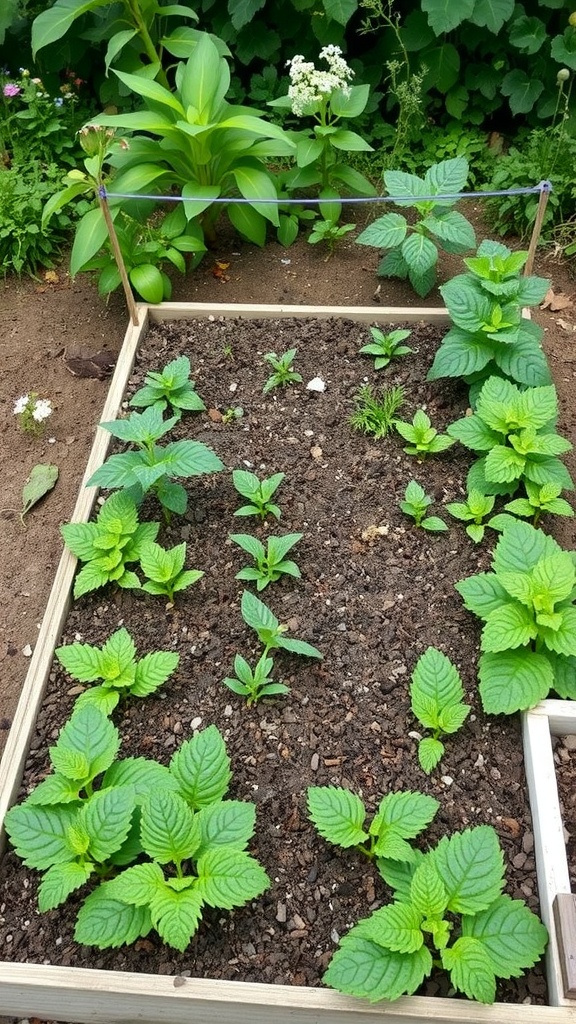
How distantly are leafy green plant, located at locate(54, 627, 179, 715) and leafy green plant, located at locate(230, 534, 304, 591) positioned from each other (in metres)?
0.33

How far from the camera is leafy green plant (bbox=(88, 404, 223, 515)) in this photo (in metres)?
2.20

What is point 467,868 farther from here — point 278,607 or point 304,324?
point 304,324

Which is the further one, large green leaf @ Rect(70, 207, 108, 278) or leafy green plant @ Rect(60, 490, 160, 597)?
large green leaf @ Rect(70, 207, 108, 278)

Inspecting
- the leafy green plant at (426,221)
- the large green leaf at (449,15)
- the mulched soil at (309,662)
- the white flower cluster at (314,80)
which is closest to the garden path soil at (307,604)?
the mulched soil at (309,662)

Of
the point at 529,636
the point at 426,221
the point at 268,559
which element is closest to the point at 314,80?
the point at 426,221

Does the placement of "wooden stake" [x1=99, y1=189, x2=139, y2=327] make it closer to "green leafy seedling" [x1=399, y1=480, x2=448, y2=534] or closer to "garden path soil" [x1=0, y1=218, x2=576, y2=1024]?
"garden path soil" [x1=0, y1=218, x2=576, y2=1024]

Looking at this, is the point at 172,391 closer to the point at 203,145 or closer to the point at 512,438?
the point at 203,145

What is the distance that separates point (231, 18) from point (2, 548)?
102 inches

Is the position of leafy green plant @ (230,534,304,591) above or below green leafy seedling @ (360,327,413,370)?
below

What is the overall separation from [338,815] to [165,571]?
2.66 ft

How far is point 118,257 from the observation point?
274 centimetres

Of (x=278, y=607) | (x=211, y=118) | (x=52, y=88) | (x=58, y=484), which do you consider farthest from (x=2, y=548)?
(x=52, y=88)

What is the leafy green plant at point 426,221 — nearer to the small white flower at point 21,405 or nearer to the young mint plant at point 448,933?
the small white flower at point 21,405

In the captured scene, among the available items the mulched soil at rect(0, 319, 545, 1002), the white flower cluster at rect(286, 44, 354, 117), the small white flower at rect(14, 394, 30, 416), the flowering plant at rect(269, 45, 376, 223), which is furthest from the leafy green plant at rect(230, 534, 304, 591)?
the white flower cluster at rect(286, 44, 354, 117)
